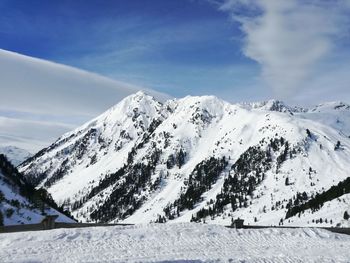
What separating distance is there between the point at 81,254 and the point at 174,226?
7159mm

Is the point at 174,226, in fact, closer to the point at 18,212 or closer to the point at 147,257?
the point at 147,257

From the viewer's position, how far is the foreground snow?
21.9 meters

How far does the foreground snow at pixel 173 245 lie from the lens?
2194 centimetres

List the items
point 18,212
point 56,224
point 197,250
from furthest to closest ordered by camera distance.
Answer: point 18,212
point 56,224
point 197,250

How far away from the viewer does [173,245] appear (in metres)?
24.6

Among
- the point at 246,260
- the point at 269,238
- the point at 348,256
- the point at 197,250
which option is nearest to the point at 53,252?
the point at 197,250

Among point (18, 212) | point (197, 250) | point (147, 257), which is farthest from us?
point (18, 212)

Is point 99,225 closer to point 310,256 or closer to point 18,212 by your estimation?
point 310,256

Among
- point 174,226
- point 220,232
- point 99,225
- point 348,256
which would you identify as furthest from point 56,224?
point 348,256

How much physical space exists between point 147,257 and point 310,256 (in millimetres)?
8192

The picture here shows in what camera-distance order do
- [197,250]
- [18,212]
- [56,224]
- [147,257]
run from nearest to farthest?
[147,257]
[197,250]
[56,224]
[18,212]

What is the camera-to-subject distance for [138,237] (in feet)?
83.7

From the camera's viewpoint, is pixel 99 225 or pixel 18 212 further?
pixel 18 212

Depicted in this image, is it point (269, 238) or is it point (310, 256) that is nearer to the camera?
point (310, 256)
